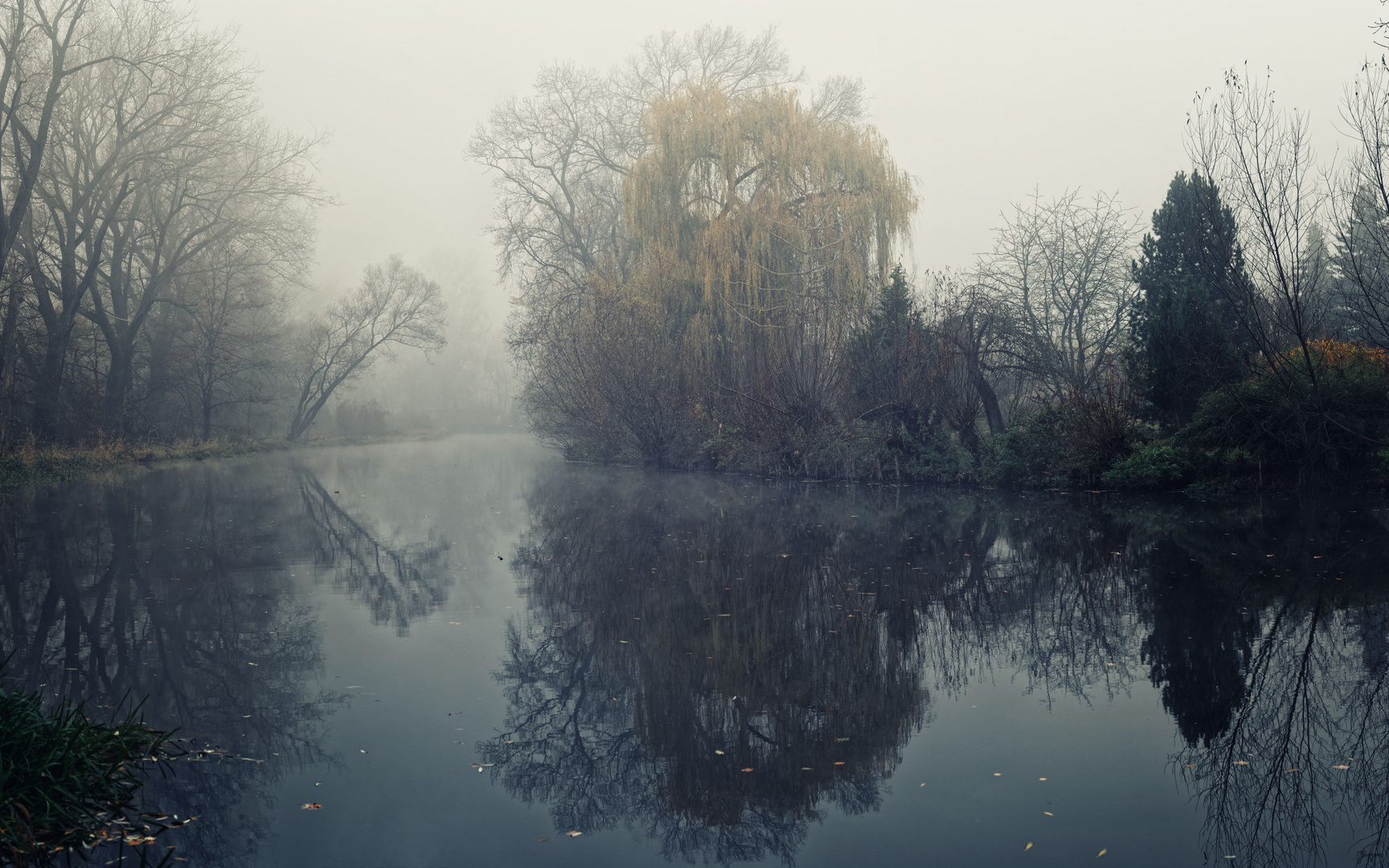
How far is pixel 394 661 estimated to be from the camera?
6.28 m

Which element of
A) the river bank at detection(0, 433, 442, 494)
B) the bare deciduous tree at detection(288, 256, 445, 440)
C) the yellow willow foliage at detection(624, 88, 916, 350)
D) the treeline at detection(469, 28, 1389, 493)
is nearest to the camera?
the treeline at detection(469, 28, 1389, 493)

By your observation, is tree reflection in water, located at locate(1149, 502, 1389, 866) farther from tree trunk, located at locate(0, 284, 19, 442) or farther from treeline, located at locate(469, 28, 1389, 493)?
tree trunk, located at locate(0, 284, 19, 442)

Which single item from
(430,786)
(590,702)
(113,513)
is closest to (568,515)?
(113,513)

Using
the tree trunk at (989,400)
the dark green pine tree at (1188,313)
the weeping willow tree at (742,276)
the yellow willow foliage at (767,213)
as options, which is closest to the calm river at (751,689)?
the dark green pine tree at (1188,313)

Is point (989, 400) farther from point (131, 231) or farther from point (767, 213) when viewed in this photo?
point (131, 231)

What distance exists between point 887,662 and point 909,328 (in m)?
13.9

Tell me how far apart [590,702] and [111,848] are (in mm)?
2459

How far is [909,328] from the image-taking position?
18.9 m

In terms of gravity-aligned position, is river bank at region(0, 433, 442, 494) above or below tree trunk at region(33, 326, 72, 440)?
→ below

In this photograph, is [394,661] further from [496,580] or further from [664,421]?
[664,421]

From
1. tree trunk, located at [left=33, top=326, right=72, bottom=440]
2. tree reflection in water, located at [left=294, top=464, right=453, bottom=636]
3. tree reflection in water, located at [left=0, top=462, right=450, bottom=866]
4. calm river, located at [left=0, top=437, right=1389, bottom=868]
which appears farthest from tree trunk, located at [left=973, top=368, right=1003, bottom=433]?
tree trunk, located at [left=33, top=326, right=72, bottom=440]

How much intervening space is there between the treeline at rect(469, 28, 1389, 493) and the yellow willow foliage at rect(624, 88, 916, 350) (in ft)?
0.18

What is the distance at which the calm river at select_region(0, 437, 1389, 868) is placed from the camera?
3725 mm

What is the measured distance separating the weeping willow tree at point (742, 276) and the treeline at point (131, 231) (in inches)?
519
